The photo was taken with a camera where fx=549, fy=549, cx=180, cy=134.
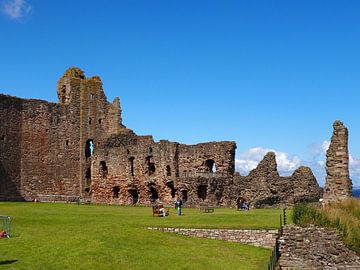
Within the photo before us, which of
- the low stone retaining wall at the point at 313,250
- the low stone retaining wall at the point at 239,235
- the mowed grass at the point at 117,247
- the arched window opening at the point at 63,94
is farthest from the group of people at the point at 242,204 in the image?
the arched window opening at the point at 63,94

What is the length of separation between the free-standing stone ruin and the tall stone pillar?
34.8 feet

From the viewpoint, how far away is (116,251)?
20594 millimetres

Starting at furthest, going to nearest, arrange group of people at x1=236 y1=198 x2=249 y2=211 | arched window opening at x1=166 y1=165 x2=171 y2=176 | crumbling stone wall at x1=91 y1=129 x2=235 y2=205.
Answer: arched window opening at x1=166 y1=165 x2=171 y2=176 < crumbling stone wall at x1=91 y1=129 x2=235 y2=205 < group of people at x1=236 y1=198 x2=249 y2=211

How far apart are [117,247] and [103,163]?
32898mm

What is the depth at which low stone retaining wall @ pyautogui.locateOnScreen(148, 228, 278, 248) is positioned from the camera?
81.1 ft

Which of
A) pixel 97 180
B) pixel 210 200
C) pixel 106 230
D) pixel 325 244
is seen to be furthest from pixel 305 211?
pixel 97 180

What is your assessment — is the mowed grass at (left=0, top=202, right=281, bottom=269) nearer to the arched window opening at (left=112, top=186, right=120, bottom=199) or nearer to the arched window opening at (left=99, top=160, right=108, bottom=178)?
the arched window opening at (left=112, top=186, right=120, bottom=199)

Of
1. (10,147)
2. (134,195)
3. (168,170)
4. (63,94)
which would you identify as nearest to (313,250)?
(168,170)

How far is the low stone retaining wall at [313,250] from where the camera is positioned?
20.9 meters

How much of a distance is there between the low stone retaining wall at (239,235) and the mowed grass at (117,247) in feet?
1.56

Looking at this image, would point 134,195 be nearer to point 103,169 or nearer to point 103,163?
point 103,169

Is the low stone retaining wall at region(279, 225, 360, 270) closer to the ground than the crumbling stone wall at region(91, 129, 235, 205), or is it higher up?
closer to the ground

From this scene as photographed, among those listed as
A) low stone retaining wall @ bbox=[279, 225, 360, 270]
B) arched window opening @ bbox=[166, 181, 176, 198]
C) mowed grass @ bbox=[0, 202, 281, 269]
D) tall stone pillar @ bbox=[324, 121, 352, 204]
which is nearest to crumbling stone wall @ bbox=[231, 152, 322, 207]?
arched window opening @ bbox=[166, 181, 176, 198]

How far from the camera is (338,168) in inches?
1155
